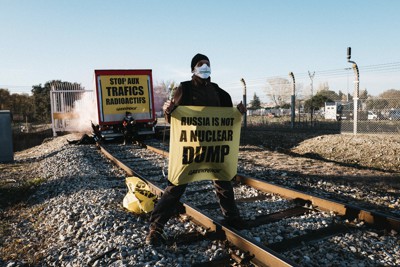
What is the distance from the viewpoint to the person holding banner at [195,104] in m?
3.98

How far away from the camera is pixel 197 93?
416 centimetres

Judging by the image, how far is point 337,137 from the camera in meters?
14.0

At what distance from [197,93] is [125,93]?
12411 mm

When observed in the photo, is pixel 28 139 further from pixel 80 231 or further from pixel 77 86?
pixel 80 231

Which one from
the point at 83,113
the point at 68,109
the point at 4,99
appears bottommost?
the point at 83,113

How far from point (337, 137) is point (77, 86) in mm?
19758

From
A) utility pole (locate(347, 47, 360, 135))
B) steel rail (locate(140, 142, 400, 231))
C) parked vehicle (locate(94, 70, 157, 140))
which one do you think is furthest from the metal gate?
steel rail (locate(140, 142, 400, 231))

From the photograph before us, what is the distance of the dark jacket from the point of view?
13.3ft

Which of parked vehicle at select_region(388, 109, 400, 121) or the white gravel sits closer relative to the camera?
the white gravel

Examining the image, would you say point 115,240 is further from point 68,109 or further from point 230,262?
point 68,109

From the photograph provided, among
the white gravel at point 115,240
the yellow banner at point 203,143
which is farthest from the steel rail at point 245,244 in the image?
the yellow banner at point 203,143

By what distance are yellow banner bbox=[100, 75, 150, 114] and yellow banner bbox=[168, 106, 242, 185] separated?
1209 centimetres

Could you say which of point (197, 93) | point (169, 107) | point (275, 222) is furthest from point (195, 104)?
point (275, 222)

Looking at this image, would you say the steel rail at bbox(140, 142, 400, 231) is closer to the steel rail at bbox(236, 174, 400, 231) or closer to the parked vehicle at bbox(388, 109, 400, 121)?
the steel rail at bbox(236, 174, 400, 231)
